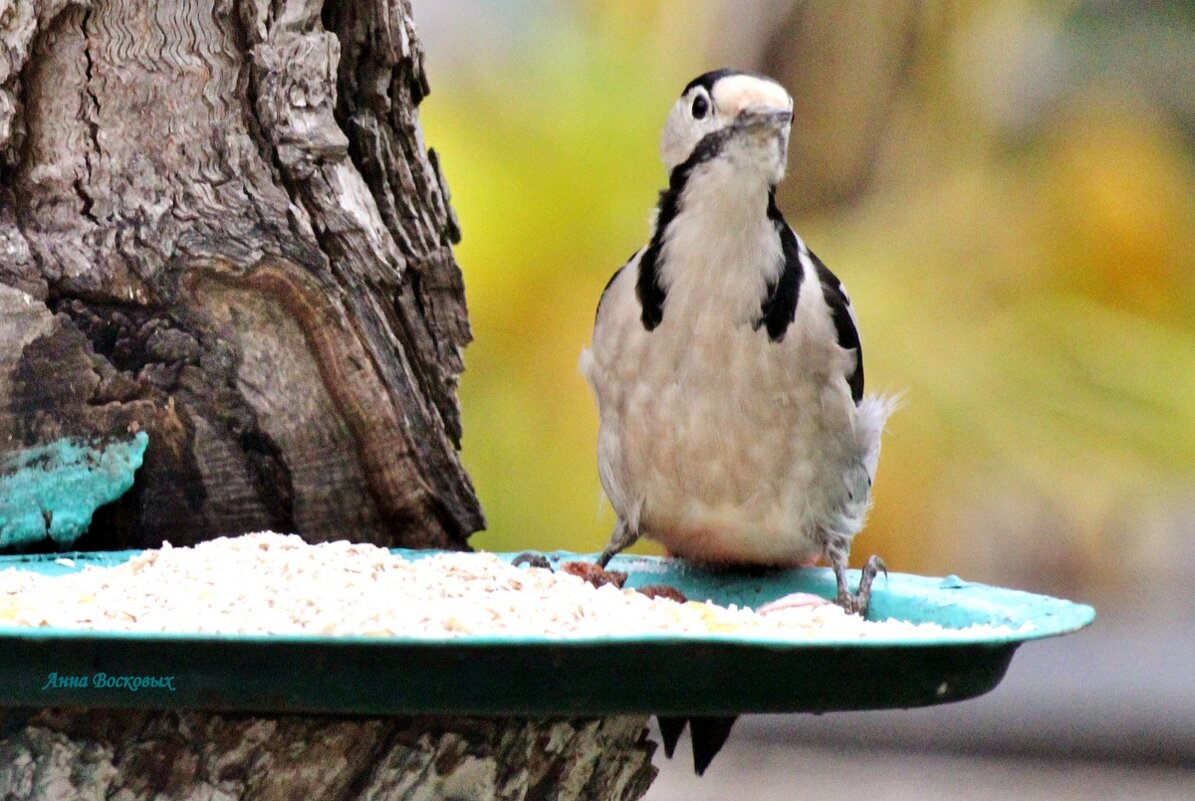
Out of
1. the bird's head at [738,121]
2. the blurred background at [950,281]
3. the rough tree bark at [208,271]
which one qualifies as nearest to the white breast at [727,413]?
the bird's head at [738,121]

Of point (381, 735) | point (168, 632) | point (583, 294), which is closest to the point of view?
point (168, 632)

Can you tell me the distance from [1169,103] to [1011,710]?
1792mm

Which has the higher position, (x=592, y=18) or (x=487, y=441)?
(x=592, y=18)

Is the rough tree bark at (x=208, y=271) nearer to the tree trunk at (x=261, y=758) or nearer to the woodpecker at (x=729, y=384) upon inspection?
the woodpecker at (x=729, y=384)

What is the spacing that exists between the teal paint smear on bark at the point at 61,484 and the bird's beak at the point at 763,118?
1055mm

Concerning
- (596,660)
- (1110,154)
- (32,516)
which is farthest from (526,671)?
(1110,154)

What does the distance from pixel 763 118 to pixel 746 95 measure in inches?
Answer: 1.9

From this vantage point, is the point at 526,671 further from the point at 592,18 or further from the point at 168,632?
the point at 592,18

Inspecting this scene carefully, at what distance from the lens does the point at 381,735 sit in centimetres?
190

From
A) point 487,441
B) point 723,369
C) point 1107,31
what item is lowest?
point 487,441

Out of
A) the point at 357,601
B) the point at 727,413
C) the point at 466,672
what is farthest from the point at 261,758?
the point at 727,413

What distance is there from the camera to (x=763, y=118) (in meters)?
2.26

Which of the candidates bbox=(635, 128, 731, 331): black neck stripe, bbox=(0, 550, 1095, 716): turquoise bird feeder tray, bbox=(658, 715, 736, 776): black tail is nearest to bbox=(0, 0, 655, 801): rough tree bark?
bbox=(635, 128, 731, 331): black neck stripe

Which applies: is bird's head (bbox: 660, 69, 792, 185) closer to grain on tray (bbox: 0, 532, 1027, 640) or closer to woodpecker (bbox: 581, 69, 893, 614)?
woodpecker (bbox: 581, 69, 893, 614)
